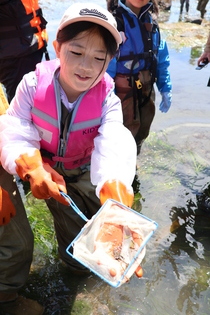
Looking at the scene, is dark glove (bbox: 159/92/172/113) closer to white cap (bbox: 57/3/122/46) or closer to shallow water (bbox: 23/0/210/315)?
shallow water (bbox: 23/0/210/315)

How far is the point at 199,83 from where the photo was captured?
23.0ft

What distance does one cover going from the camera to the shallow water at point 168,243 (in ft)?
10.1

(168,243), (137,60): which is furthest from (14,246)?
(137,60)

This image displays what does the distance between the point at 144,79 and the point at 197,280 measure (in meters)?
2.02

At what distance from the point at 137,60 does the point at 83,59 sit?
5.25ft

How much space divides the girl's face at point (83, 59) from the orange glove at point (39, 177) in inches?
21.8

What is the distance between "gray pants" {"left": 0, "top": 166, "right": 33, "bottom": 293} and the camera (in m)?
2.59

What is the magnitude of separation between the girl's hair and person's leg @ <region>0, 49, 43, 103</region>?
1633mm

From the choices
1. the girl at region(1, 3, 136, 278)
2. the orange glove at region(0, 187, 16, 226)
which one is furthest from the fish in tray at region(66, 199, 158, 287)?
the orange glove at region(0, 187, 16, 226)

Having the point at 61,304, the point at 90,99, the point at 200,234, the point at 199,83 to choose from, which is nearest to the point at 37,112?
the point at 90,99

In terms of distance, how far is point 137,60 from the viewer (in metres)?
3.78

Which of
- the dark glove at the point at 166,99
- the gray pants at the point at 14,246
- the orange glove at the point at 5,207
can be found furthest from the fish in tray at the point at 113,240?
the dark glove at the point at 166,99

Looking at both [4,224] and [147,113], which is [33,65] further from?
[4,224]

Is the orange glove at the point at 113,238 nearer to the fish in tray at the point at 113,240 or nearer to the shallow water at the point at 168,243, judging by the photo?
the fish in tray at the point at 113,240
